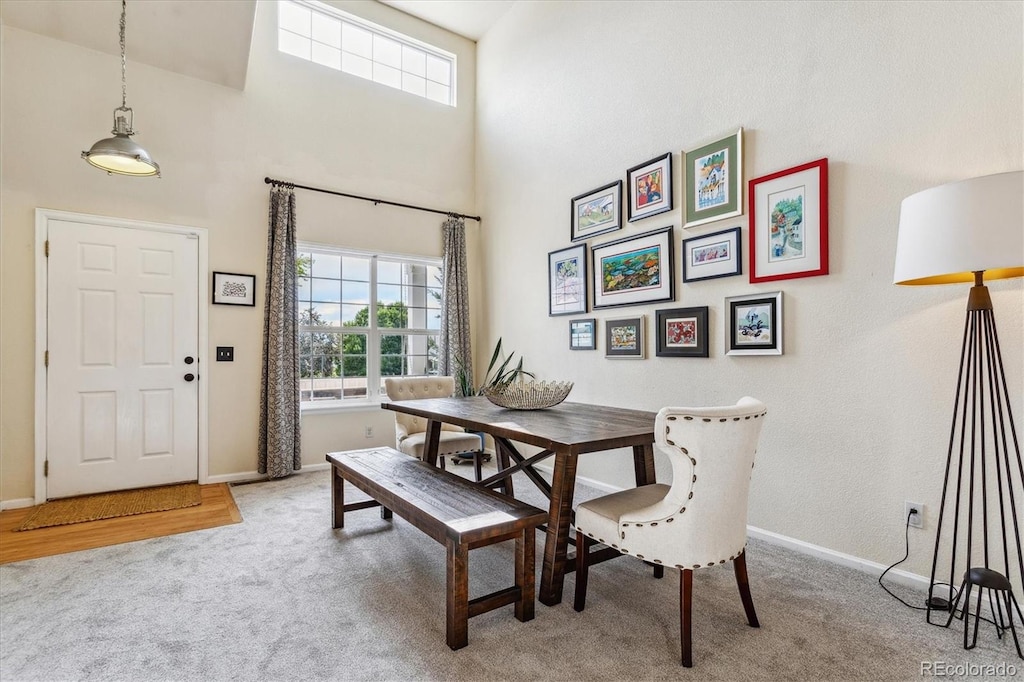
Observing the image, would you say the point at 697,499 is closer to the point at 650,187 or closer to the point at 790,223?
the point at 790,223

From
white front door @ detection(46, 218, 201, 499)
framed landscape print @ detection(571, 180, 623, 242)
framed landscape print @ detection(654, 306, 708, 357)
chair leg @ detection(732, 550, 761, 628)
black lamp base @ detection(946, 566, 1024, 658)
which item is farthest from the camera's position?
framed landscape print @ detection(571, 180, 623, 242)

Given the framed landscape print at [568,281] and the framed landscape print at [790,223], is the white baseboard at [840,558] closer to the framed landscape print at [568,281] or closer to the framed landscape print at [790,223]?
the framed landscape print at [790,223]

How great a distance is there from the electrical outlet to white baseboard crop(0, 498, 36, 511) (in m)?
5.31

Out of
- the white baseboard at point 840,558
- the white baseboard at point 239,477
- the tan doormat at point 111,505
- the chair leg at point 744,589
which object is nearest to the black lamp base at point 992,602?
the white baseboard at point 840,558

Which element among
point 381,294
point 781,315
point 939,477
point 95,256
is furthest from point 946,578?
point 95,256

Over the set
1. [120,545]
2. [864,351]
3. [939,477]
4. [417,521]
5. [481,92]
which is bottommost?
[120,545]

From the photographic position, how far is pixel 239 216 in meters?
4.23

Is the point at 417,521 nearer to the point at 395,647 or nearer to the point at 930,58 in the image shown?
the point at 395,647

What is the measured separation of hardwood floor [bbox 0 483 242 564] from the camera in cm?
274

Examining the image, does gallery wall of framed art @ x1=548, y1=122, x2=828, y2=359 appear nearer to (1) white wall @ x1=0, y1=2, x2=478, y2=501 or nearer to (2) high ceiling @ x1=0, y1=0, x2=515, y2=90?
(1) white wall @ x1=0, y1=2, x2=478, y2=501

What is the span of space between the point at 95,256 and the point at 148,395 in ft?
3.59

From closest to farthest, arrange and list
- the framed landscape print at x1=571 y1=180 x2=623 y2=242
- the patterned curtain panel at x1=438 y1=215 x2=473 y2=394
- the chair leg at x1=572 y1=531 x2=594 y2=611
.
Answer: the chair leg at x1=572 y1=531 x2=594 y2=611 < the framed landscape print at x1=571 y1=180 x2=623 y2=242 < the patterned curtain panel at x1=438 y1=215 x2=473 y2=394

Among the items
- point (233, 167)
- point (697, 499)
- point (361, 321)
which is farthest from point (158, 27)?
point (697, 499)
